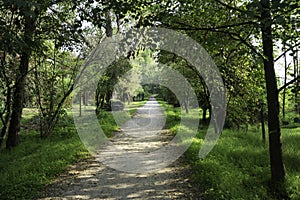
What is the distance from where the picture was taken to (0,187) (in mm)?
5574

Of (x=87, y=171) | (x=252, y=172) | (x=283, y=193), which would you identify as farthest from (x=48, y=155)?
(x=283, y=193)

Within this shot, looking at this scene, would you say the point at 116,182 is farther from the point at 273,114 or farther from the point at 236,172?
the point at 273,114

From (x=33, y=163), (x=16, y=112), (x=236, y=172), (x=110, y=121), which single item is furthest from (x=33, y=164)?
(x=110, y=121)

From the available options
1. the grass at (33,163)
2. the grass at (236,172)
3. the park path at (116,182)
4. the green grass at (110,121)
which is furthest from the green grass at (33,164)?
the grass at (236,172)

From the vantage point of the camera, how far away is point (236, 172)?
635cm

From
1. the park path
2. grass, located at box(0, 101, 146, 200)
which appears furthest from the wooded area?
the park path

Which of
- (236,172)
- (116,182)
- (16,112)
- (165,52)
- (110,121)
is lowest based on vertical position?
(116,182)

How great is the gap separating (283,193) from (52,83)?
9691mm

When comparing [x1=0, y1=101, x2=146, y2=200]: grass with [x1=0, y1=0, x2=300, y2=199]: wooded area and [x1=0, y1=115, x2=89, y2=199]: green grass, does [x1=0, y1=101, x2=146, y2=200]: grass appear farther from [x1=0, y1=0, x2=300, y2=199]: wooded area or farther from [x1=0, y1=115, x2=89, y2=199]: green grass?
[x1=0, y1=0, x2=300, y2=199]: wooded area

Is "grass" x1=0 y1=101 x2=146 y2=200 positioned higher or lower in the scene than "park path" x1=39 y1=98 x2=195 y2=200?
higher

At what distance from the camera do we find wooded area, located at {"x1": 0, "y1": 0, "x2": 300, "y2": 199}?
4.23 meters

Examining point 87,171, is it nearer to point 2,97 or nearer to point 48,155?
point 48,155

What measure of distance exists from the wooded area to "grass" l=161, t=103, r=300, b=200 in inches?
10.9

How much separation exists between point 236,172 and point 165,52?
4.66m
